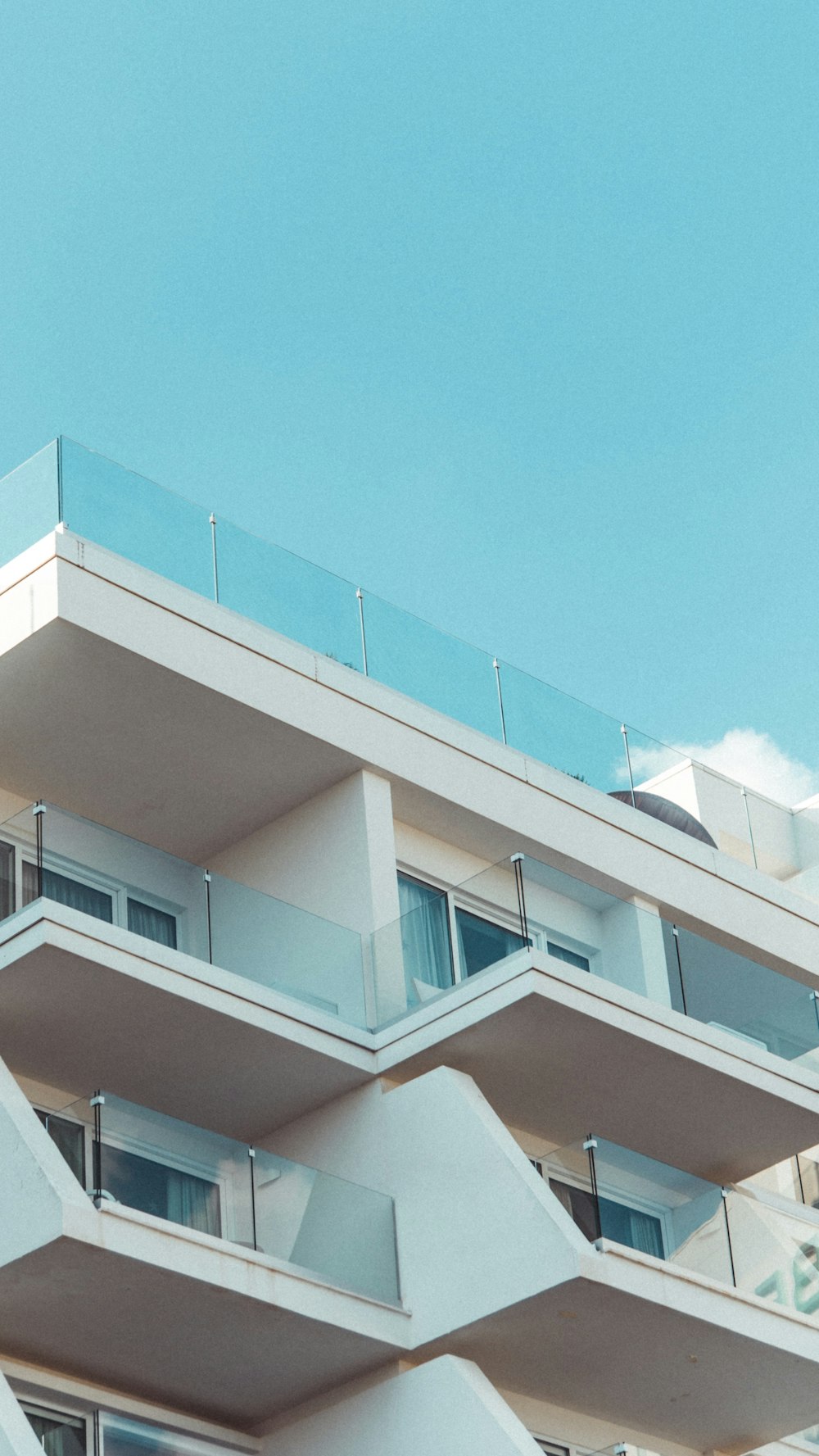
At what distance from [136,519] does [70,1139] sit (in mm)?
5342

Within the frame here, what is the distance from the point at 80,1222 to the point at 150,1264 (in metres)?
0.63

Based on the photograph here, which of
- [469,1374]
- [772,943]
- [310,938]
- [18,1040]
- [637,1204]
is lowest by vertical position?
[469,1374]

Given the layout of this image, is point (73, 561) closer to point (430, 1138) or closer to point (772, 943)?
point (430, 1138)

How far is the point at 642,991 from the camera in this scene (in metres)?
19.8

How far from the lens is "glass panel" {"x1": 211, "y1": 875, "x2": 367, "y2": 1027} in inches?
687

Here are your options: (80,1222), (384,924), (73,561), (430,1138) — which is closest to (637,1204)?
(430,1138)

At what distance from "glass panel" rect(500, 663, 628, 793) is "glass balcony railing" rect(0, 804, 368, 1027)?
3533 mm

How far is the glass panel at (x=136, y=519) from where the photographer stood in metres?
17.2

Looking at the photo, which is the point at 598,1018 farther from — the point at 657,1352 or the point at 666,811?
the point at 666,811

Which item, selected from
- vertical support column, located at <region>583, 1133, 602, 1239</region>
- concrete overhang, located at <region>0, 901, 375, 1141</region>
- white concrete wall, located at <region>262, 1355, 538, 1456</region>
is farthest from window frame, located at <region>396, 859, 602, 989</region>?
white concrete wall, located at <region>262, 1355, 538, 1456</region>

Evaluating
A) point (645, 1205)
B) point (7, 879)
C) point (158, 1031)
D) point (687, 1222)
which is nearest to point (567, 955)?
point (687, 1222)

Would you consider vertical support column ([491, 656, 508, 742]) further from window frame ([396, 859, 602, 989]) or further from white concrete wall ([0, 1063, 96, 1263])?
white concrete wall ([0, 1063, 96, 1263])

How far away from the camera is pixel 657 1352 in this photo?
16516mm

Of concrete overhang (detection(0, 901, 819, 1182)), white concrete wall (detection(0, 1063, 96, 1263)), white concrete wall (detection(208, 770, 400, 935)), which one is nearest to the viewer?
white concrete wall (detection(0, 1063, 96, 1263))
